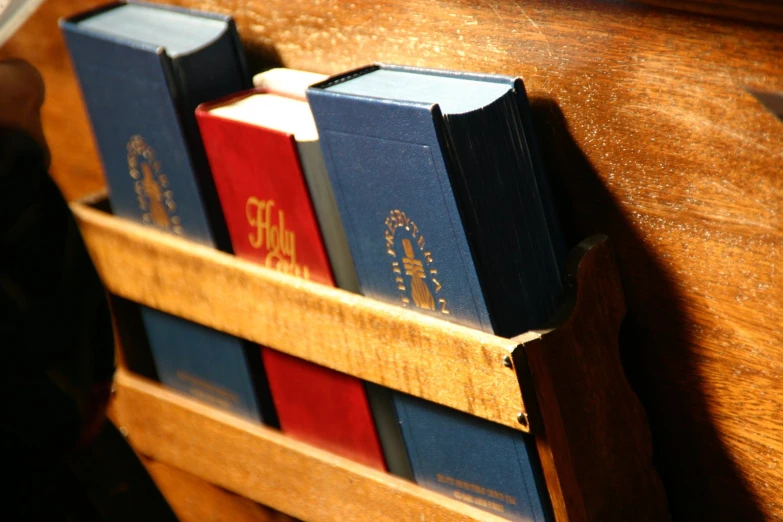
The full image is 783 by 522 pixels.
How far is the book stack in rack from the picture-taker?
0.80 meters

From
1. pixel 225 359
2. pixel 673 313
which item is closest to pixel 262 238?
pixel 225 359

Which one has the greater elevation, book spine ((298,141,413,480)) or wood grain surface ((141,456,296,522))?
book spine ((298,141,413,480))

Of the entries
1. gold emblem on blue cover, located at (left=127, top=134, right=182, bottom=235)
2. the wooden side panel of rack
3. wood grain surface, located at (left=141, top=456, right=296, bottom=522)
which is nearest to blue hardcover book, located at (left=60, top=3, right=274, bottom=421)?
gold emblem on blue cover, located at (left=127, top=134, right=182, bottom=235)

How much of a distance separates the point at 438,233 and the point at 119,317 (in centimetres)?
60

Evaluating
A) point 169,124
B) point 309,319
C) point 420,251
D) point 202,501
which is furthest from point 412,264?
point 202,501

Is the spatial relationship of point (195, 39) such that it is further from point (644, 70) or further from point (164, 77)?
point (644, 70)

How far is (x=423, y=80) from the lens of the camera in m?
0.87

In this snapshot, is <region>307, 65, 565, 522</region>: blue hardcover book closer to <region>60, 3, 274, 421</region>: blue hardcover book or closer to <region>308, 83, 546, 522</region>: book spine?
<region>308, 83, 546, 522</region>: book spine

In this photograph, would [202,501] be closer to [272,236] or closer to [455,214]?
[272,236]

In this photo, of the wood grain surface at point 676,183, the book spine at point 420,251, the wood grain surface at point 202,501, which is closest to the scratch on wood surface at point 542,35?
the wood grain surface at point 676,183

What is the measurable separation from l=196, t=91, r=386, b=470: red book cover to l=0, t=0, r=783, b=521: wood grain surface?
0.18 meters

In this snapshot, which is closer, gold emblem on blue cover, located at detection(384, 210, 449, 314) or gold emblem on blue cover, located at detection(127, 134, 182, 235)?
gold emblem on blue cover, located at detection(384, 210, 449, 314)

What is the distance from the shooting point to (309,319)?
95 centimetres

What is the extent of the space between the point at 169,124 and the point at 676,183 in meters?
0.54
